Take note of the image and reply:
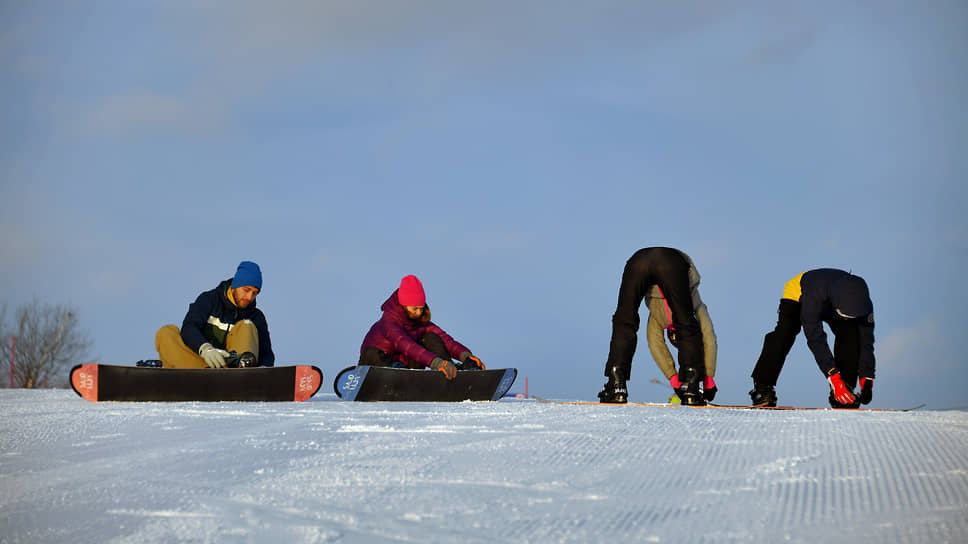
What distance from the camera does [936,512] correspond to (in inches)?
79.1

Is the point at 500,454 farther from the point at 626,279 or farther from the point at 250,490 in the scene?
the point at 626,279

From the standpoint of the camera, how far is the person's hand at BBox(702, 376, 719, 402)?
606 cm

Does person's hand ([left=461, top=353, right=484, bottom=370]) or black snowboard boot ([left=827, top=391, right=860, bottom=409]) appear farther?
person's hand ([left=461, top=353, right=484, bottom=370])

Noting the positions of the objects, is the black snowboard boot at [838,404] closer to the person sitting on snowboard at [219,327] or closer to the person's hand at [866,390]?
the person's hand at [866,390]

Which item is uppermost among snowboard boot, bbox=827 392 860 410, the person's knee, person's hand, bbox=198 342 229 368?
the person's knee

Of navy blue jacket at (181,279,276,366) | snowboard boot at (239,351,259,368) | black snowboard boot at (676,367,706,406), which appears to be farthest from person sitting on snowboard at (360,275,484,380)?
black snowboard boot at (676,367,706,406)

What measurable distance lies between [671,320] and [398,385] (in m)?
2.29

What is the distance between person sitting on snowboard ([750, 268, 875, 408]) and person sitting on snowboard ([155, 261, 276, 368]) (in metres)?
4.23

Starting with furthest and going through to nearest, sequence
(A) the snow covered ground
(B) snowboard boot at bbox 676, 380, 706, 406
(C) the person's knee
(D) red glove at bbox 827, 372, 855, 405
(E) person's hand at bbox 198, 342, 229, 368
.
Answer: (C) the person's knee, (E) person's hand at bbox 198, 342, 229, 368, (D) red glove at bbox 827, 372, 855, 405, (B) snowboard boot at bbox 676, 380, 706, 406, (A) the snow covered ground

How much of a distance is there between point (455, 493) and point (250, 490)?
60cm

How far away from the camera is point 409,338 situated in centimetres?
675

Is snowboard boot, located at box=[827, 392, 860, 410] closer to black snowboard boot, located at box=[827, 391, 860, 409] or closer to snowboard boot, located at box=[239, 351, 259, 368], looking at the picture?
black snowboard boot, located at box=[827, 391, 860, 409]

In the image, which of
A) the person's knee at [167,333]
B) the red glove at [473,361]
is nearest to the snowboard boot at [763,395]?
the red glove at [473,361]

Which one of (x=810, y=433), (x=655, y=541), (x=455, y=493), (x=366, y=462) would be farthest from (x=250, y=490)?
(x=810, y=433)
